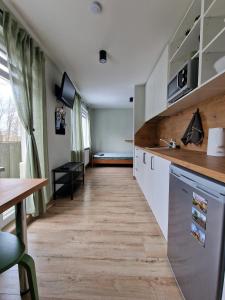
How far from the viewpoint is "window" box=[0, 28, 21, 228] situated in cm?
188

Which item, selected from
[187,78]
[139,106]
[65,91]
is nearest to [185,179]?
[187,78]

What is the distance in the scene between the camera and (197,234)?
86cm

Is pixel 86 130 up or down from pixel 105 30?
down

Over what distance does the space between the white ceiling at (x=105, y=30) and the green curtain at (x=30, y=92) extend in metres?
0.21

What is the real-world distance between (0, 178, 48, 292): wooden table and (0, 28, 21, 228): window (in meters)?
1.00

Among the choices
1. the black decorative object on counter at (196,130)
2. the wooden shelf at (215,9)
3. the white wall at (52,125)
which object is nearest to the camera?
the wooden shelf at (215,9)

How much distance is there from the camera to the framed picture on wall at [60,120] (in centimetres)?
309

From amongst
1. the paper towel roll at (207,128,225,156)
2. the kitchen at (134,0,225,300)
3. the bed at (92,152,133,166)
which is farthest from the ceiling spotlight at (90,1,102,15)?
the bed at (92,152,133,166)

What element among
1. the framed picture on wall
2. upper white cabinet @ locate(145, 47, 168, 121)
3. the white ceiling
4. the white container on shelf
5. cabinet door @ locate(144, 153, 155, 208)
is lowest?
cabinet door @ locate(144, 153, 155, 208)

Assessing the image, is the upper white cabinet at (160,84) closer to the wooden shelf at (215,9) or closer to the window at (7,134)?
the wooden shelf at (215,9)

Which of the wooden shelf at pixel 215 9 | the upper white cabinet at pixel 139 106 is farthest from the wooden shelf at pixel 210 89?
the upper white cabinet at pixel 139 106

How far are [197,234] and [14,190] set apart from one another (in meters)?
1.00

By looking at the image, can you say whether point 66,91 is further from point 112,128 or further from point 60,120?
point 112,128

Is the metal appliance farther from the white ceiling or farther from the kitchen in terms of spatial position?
the white ceiling
